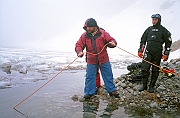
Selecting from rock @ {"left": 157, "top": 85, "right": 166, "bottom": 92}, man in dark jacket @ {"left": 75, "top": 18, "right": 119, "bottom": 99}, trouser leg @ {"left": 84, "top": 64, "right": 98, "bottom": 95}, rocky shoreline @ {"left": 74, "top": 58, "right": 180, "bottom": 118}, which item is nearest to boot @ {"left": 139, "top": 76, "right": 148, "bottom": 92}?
rocky shoreline @ {"left": 74, "top": 58, "right": 180, "bottom": 118}

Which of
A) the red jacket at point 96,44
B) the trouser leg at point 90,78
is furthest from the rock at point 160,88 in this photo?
the trouser leg at point 90,78

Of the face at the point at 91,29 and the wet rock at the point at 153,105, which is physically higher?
the face at the point at 91,29

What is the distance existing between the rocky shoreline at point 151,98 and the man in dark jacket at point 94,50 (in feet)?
1.19

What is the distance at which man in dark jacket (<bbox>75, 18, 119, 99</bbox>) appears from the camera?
17.0 feet

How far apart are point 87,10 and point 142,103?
97.3 meters

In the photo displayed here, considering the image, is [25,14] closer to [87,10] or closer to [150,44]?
[87,10]

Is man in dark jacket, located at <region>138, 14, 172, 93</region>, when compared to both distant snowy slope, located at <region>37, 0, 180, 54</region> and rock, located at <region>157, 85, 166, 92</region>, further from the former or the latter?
distant snowy slope, located at <region>37, 0, 180, 54</region>

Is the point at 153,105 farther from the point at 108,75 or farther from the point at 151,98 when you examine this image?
the point at 108,75

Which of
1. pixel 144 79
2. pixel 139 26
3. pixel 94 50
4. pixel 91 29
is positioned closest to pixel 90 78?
pixel 94 50

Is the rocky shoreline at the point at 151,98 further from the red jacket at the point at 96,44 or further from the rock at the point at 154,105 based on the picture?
the red jacket at the point at 96,44

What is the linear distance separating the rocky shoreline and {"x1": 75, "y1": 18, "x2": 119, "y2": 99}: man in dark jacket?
364mm

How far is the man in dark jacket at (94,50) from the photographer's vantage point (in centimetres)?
518

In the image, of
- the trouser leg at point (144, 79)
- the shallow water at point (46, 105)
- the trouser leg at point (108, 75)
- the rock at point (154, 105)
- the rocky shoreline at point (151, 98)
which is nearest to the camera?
the shallow water at point (46, 105)

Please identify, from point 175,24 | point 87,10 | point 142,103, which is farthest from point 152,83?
point 87,10
